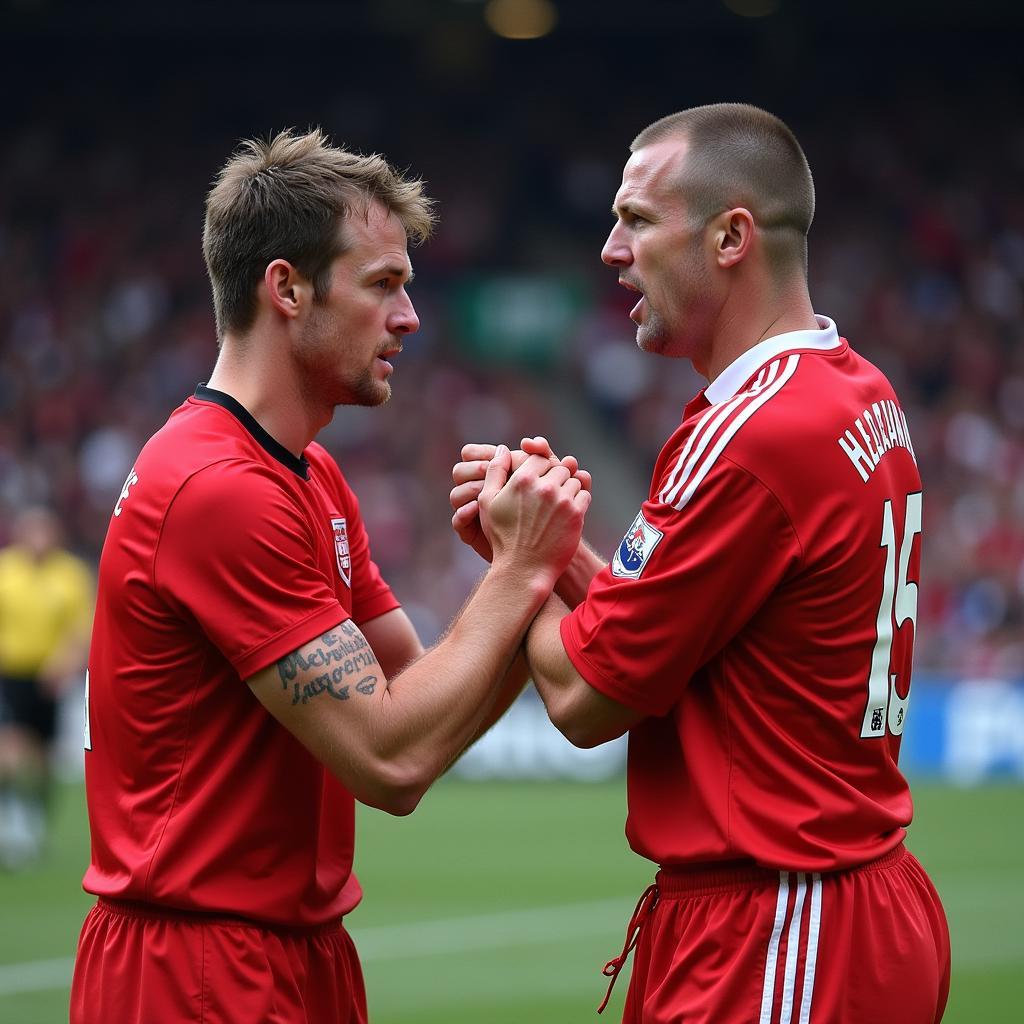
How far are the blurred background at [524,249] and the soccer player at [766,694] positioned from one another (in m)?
11.1

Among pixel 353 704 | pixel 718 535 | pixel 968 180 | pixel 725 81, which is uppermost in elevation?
pixel 725 81

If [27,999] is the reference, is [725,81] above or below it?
above

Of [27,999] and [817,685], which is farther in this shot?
[27,999]

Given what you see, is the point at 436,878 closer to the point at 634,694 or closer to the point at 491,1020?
the point at 491,1020

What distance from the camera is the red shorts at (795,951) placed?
3182 mm

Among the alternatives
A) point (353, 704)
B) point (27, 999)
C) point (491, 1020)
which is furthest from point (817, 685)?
point (27, 999)

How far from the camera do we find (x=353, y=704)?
326 centimetres

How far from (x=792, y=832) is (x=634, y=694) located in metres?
0.41

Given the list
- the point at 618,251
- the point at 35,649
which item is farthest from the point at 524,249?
the point at 618,251

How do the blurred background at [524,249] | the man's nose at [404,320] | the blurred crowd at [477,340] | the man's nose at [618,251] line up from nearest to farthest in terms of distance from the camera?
the man's nose at [618,251] < the man's nose at [404,320] < the blurred background at [524,249] < the blurred crowd at [477,340]

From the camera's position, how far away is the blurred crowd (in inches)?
790

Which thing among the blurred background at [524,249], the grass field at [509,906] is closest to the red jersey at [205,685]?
the grass field at [509,906]

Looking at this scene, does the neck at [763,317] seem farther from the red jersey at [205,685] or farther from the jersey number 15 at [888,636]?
the red jersey at [205,685]

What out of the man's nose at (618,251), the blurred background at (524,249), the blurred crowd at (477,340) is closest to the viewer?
the man's nose at (618,251)
